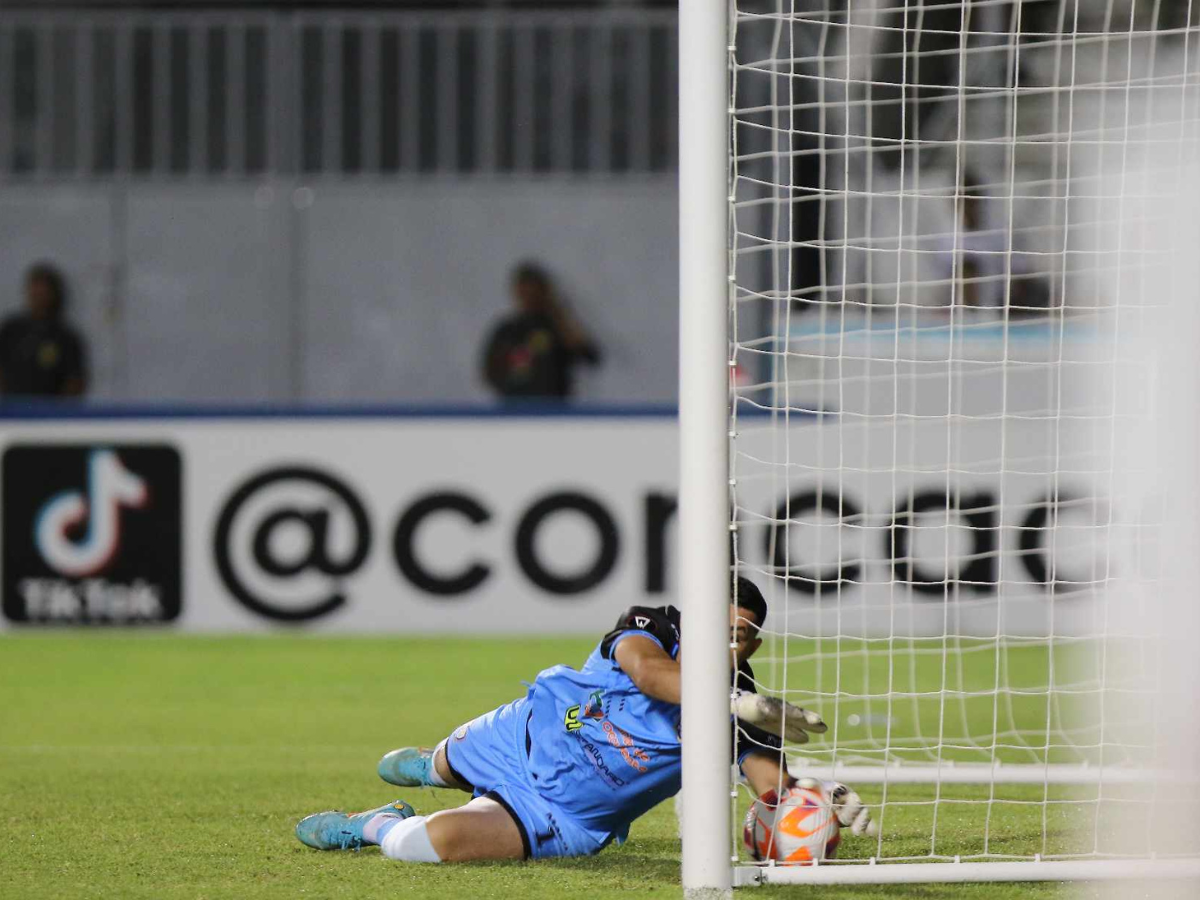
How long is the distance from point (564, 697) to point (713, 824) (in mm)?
699

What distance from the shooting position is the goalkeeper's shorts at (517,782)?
4434 millimetres

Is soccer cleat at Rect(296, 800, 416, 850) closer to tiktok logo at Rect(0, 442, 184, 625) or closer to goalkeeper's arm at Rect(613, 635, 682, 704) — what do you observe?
goalkeeper's arm at Rect(613, 635, 682, 704)

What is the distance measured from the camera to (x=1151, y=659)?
16.0 ft

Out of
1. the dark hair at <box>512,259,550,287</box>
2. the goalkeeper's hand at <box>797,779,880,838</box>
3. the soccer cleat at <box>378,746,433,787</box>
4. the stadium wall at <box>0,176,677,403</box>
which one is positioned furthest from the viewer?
the stadium wall at <box>0,176,677,403</box>

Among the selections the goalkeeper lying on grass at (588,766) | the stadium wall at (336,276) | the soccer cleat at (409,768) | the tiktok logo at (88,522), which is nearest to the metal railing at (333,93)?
the stadium wall at (336,276)

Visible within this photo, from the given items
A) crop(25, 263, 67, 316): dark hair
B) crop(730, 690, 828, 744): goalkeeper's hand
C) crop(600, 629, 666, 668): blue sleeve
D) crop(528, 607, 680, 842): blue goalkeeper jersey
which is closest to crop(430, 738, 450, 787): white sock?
crop(528, 607, 680, 842): blue goalkeeper jersey

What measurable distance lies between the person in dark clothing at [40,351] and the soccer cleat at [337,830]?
773 centimetres

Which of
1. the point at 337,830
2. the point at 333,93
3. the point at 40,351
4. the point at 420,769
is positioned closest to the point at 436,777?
the point at 420,769

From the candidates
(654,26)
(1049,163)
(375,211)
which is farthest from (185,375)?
(1049,163)

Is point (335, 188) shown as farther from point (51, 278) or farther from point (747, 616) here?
point (747, 616)

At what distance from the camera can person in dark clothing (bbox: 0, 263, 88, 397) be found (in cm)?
1172

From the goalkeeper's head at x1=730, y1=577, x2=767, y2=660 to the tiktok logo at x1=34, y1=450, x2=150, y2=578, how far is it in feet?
23.1

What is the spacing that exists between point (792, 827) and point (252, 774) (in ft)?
8.01

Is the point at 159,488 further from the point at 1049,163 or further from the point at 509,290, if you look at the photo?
the point at 1049,163
